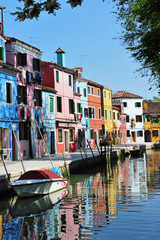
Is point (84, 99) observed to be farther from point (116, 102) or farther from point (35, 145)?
point (116, 102)

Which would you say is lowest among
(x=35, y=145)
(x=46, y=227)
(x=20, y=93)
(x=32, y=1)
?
(x=46, y=227)

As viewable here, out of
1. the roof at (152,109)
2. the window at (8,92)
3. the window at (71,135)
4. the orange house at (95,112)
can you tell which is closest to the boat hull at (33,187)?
the window at (8,92)

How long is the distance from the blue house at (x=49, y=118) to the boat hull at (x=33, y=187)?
16.1 metres

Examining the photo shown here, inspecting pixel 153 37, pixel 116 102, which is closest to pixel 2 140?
pixel 153 37

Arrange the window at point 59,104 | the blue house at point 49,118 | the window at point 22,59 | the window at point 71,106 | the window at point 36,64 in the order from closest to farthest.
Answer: the window at point 22,59 < the window at point 36,64 < the blue house at point 49,118 < the window at point 59,104 < the window at point 71,106

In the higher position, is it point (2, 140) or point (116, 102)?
point (116, 102)

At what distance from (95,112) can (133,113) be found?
2342 cm

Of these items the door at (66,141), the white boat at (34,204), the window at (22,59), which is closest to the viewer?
the white boat at (34,204)

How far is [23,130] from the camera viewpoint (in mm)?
29000

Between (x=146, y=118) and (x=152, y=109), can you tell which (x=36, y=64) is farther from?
(x=152, y=109)

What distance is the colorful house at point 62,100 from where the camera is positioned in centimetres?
3672

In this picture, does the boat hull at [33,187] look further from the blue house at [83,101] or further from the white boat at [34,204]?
the blue house at [83,101]

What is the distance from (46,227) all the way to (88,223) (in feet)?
3.87

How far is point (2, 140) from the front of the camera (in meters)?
25.4
